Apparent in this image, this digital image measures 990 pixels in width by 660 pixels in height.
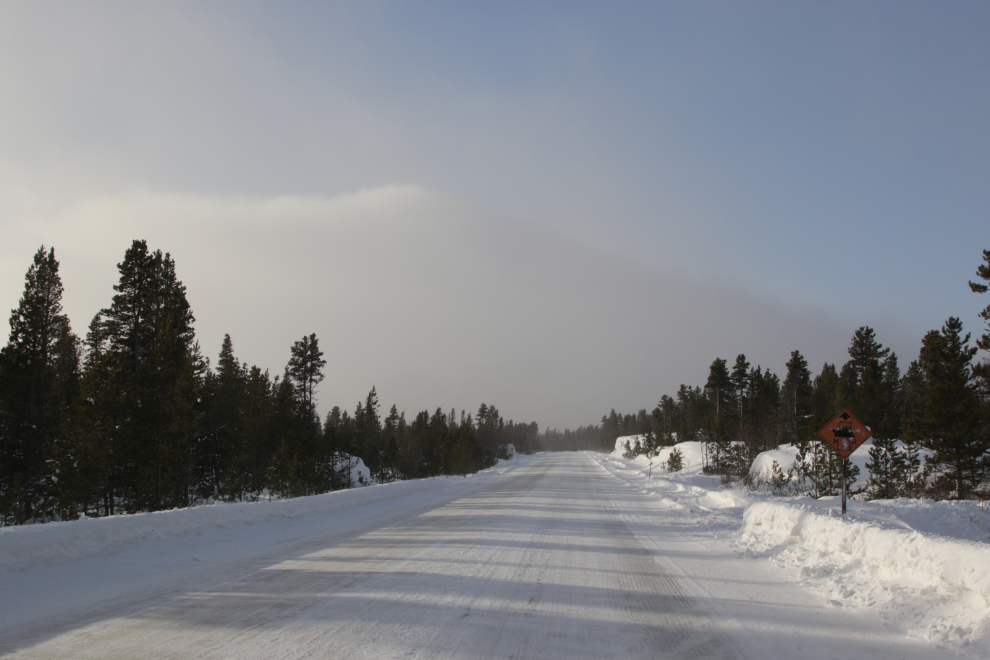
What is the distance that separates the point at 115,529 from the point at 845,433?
14.7 metres

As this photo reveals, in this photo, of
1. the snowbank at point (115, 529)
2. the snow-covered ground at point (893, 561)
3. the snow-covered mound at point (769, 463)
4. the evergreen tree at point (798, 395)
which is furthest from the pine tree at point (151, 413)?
the evergreen tree at point (798, 395)

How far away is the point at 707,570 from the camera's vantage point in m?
8.70

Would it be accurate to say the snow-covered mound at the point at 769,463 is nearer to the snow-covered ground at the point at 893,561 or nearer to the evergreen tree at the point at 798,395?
the snow-covered ground at the point at 893,561

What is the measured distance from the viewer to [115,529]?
30.7ft

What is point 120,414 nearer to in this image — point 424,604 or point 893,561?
point 424,604

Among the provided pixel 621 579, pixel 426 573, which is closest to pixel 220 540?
pixel 426 573

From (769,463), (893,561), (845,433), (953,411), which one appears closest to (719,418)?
(769,463)

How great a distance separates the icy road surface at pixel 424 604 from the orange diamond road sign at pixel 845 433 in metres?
3.26

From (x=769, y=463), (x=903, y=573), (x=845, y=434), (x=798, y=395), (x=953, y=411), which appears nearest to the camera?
(x=903, y=573)

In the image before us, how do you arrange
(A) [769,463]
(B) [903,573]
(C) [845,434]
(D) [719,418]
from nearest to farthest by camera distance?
(B) [903,573] < (C) [845,434] < (A) [769,463] < (D) [719,418]

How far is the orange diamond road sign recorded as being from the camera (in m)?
11.1

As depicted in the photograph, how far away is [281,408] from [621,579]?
37.2 meters

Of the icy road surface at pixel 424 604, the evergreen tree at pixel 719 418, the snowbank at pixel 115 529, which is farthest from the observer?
the evergreen tree at pixel 719 418

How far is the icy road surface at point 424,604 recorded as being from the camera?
4883 millimetres
